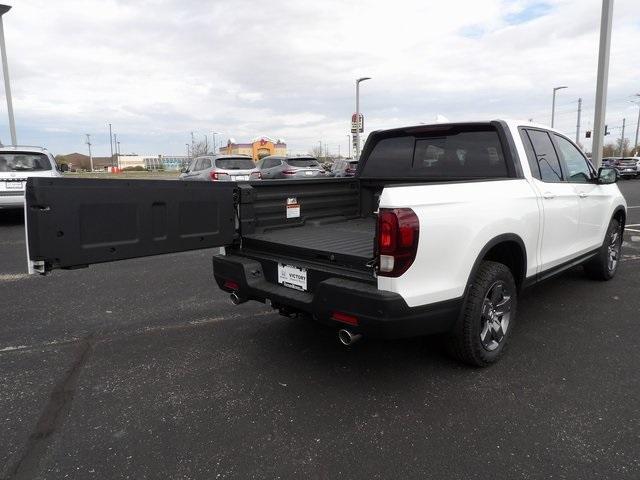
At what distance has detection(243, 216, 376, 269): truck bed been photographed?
3.01 metres

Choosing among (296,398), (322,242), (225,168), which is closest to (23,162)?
(225,168)

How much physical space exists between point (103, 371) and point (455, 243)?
8.87 feet

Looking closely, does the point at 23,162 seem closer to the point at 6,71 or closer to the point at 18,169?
the point at 18,169

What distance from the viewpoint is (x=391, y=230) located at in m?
2.55

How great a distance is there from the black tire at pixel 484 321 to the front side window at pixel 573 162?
69.2 inches

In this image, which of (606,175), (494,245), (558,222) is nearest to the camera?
(494,245)

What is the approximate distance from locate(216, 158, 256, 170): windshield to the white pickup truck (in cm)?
1019

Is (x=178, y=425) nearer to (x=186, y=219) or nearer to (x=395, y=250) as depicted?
(x=186, y=219)

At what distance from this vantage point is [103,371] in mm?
3410

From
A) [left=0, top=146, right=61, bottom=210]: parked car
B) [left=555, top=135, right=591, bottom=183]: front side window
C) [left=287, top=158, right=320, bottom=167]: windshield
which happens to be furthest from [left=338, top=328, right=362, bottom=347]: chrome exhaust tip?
[left=287, top=158, right=320, bottom=167]: windshield

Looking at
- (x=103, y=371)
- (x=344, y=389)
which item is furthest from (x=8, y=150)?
(x=344, y=389)

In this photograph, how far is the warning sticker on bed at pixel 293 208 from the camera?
3.98m

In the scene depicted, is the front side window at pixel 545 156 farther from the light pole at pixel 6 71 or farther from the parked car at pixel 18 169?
the light pole at pixel 6 71

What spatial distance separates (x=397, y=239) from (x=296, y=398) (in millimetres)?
1282
